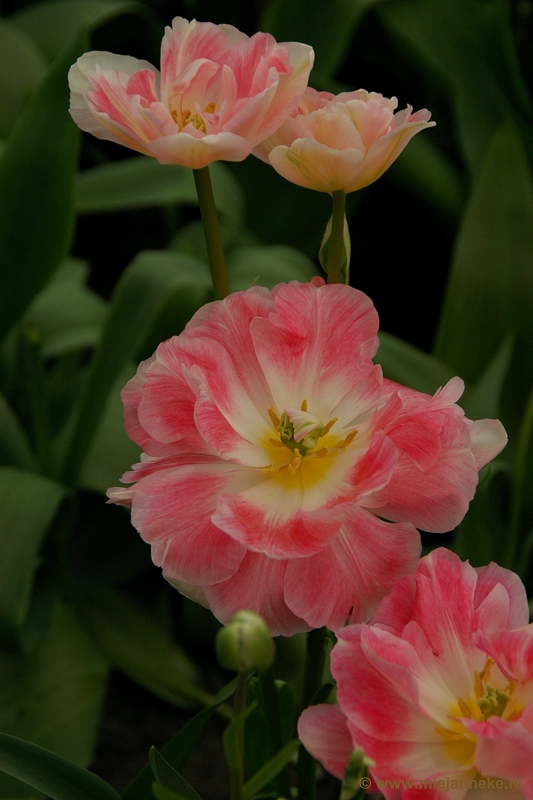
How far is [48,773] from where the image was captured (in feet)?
1.34

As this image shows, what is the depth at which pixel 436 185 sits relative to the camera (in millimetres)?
1324

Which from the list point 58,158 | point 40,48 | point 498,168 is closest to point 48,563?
point 58,158

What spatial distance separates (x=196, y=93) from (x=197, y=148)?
0.17 ft

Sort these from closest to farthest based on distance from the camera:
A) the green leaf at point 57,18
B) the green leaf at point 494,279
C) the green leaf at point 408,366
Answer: the green leaf at point 408,366, the green leaf at point 494,279, the green leaf at point 57,18

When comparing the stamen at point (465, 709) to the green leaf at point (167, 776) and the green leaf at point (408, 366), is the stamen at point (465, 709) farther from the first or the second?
the green leaf at point (408, 366)

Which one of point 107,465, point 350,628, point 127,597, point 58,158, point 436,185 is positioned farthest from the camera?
point 436,185

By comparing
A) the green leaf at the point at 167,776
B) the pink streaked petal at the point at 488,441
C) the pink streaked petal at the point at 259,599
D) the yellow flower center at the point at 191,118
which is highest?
Answer: the yellow flower center at the point at 191,118

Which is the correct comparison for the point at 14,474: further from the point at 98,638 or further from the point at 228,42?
the point at 228,42

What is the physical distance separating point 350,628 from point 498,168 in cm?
85

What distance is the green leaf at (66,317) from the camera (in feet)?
3.53

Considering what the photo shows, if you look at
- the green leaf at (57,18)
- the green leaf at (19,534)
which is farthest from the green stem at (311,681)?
the green leaf at (57,18)

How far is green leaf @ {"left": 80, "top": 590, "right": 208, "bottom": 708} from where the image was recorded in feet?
3.19

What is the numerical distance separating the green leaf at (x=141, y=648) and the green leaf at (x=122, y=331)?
19 centimetres

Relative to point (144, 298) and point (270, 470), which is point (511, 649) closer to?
point (270, 470)
